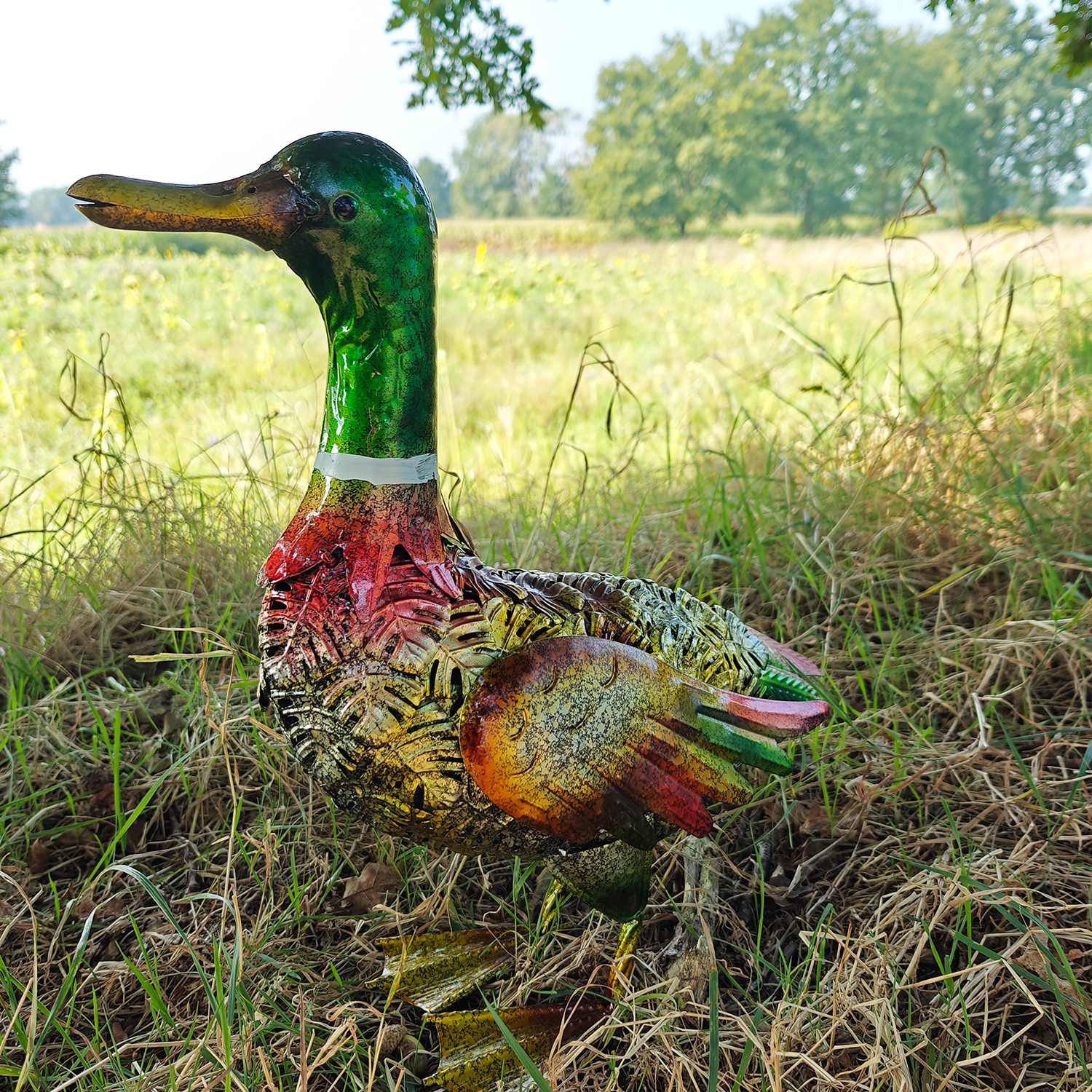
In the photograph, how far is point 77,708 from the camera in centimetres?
215

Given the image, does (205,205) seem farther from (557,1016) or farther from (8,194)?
(8,194)

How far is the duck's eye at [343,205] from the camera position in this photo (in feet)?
3.91

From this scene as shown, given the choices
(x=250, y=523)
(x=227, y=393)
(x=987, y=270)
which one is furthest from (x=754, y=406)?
(x=987, y=270)

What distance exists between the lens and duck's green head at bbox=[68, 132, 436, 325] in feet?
3.79

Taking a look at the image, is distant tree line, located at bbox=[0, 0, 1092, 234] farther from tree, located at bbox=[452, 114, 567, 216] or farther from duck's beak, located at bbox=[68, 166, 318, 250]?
duck's beak, located at bbox=[68, 166, 318, 250]

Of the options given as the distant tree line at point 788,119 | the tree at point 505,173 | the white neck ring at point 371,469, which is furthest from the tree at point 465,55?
the distant tree line at point 788,119

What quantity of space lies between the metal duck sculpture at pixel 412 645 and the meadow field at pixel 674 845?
0.35 meters

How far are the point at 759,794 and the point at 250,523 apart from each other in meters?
1.61

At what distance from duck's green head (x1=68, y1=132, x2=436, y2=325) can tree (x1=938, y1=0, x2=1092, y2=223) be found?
64.9ft

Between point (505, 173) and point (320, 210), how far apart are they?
2018 centimetres

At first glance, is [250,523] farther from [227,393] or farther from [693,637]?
[227,393]

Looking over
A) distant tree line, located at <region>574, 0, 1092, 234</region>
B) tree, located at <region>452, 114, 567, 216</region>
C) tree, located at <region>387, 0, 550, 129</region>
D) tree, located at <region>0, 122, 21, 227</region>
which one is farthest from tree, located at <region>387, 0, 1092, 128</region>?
distant tree line, located at <region>574, 0, 1092, 234</region>

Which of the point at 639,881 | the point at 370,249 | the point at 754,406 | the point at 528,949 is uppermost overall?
the point at 370,249

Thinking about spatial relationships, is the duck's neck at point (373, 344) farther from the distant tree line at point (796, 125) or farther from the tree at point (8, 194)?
the distant tree line at point (796, 125)
